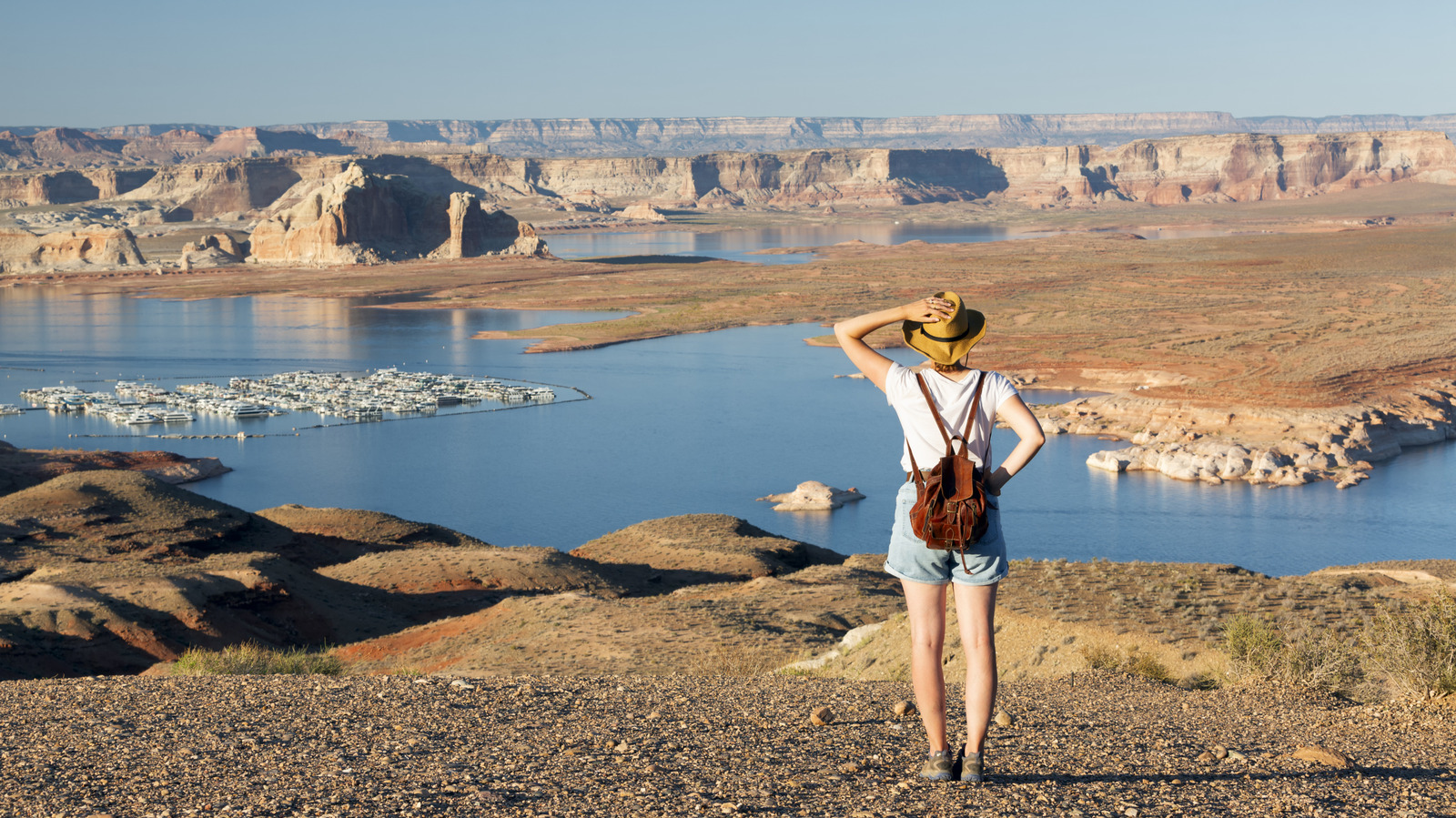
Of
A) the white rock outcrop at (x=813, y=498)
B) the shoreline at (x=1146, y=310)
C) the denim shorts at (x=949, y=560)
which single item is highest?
the denim shorts at (x=949, y=560)

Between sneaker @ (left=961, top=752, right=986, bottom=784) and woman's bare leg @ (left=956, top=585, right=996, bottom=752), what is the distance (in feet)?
0.11

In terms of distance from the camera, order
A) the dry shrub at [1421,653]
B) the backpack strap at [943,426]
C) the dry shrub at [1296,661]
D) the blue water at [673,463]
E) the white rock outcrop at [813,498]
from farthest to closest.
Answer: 1. the white rock outcrop at [813,498]
2. the blue water at [673,463]
3. the dry shrub at [1296,661]
4. the dry shrub at [1421,653]
5. the backpack strap at [943,426]

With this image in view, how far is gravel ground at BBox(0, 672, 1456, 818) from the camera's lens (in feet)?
20.0

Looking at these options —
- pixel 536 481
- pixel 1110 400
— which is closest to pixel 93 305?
pixel 536 481

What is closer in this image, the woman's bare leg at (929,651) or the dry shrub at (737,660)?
the woman's bare leg at (929,651)

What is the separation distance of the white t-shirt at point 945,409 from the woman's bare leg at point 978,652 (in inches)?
25.6

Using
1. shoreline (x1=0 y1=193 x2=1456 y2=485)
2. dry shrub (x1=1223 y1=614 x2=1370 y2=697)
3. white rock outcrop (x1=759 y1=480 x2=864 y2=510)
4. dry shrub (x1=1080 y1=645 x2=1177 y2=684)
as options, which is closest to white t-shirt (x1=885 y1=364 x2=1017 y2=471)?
dry shrub (x1=1223 y1=614 x2=1370 y2=697)

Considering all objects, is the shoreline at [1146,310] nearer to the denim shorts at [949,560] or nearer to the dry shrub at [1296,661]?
the dry shrub at [1296,661]

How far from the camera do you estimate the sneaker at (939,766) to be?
6242mm

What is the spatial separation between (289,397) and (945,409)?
70.9 metres

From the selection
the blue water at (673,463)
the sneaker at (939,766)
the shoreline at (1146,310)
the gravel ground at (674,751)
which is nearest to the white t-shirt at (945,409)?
the sneaker at (939,766)

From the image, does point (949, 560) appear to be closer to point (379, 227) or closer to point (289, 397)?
point (289, 397)

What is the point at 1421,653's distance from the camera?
8.87 metres

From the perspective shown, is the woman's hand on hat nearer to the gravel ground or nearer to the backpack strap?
the backpack strap
